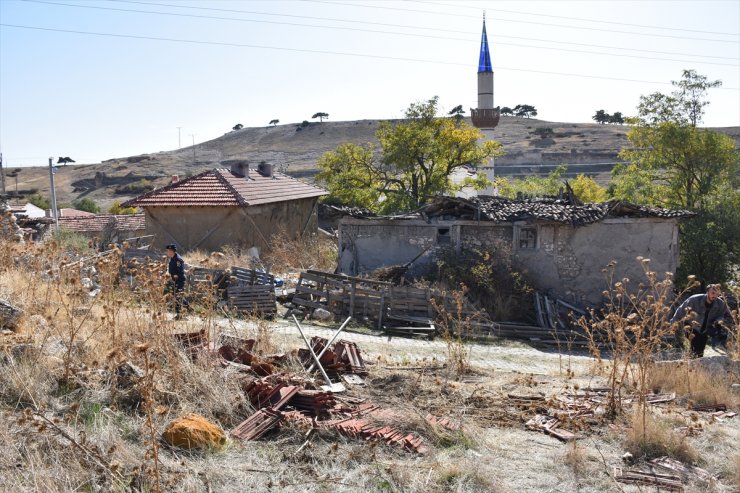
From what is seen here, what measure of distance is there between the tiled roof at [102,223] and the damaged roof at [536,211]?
16858mm

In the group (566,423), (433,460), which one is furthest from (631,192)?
(433,460)

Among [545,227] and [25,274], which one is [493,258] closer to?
[545,227]

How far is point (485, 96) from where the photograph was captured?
35.9 metres

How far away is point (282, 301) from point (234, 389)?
27.6 feet

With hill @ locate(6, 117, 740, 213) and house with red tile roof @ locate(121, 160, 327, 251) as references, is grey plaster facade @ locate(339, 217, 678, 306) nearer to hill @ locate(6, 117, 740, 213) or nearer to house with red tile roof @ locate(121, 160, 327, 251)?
house with red tile roof @ locate(121, 160, 327, 251)

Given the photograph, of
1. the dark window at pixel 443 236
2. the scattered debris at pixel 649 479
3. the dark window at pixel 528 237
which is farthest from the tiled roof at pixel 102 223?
the scattered debris at pixel 649 479

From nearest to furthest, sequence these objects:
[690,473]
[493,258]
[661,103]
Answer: [690,473]
[493,258]
[661,103]

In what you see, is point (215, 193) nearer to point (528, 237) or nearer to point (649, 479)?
point (528, 237)

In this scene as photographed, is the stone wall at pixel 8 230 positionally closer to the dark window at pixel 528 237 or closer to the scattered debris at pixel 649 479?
the scattered debris at pixel 649 479

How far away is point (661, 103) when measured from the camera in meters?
24.2

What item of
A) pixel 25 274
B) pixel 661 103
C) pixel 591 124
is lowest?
pixel 25 274

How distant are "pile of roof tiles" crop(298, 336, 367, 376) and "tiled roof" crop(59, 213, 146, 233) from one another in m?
23.1

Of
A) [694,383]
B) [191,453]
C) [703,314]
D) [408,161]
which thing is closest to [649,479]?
[694,383]

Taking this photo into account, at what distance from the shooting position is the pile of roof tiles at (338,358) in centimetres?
783
